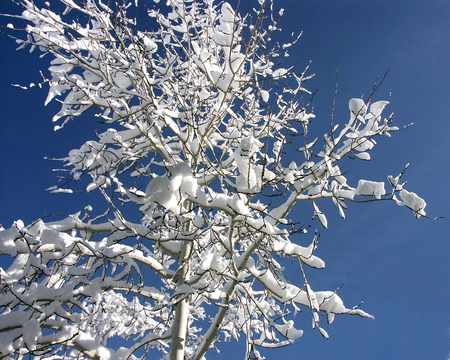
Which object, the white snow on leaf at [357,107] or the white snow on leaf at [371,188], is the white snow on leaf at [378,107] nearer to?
the white snow on leaf at [357,107]

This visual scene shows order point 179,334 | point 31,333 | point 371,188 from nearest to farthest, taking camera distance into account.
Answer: point 31,333
point 371,188
point 179,334

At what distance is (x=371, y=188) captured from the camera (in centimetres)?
199

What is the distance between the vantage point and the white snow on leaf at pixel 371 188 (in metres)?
1.96

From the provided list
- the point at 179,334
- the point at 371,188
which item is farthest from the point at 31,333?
the point at 371,188

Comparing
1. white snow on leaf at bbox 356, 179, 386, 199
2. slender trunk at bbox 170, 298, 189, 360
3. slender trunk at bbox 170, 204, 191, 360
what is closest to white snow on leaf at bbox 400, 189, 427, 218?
white snow on leaf at bbox 356, 179, 386, 199

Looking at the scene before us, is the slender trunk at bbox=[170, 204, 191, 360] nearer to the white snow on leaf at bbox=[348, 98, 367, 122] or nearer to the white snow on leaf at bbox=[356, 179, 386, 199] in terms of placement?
the white snow on leaf at bbox=[356, 179, 386, 199]

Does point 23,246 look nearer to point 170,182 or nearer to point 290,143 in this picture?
point 170,182

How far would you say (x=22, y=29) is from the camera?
102 inches

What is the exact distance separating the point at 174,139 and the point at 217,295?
2694 mm

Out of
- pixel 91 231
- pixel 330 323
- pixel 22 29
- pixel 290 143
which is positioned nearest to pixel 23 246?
pixel 91 231

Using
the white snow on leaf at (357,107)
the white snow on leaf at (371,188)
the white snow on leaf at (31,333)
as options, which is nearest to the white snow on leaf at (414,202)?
the white snow on leaf at (371,188)

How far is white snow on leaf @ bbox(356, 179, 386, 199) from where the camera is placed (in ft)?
6.43

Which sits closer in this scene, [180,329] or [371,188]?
[371,188]

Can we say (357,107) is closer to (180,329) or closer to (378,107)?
(378,107)
